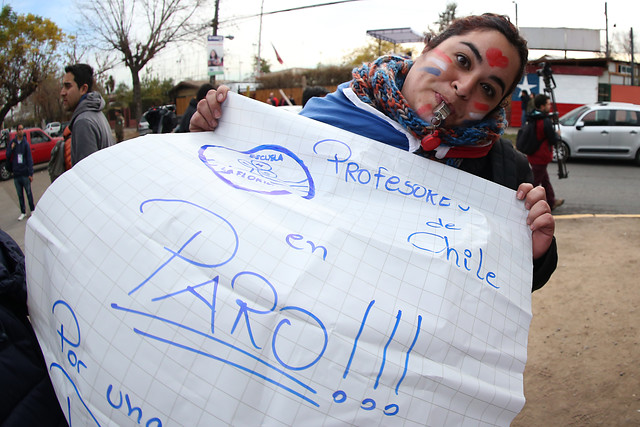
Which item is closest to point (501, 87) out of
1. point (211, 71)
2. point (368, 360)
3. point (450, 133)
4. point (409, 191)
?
point (450, 133)

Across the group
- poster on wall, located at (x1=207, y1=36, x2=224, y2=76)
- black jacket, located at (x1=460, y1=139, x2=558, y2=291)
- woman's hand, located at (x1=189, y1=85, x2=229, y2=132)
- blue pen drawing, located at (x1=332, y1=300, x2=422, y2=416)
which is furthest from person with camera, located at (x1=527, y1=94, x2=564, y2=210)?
poster on wall, located at (x1=207, y1=36, x2=224, y2=76)

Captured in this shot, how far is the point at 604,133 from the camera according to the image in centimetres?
1198

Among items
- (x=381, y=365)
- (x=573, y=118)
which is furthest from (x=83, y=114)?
(x=573, y=118)

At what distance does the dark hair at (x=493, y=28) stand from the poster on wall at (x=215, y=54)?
1482 cm

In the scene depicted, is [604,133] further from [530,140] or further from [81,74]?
[81,74]

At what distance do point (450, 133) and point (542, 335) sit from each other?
253 cm

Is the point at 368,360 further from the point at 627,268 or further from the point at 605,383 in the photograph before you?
the point at 627,268

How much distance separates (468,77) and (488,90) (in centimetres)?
7

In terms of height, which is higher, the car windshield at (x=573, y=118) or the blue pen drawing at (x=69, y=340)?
the blue pen drawing at (x=69, y=340)

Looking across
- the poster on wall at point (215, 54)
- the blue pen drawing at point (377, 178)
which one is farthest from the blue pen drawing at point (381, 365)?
the poster on wall at point (215, 54)

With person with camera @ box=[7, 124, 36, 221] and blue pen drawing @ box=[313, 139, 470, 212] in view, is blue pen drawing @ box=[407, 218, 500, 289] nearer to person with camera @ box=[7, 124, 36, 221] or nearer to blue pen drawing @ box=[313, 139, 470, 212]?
blue pen drawing @ box=[313, 139, 470, 212]

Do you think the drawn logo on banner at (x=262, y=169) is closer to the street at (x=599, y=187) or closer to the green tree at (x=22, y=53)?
the street at (x=599, y=187)

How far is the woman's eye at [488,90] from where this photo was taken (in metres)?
1.34

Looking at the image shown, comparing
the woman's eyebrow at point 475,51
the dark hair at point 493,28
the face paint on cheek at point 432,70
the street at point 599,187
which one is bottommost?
the street at point 599,187
